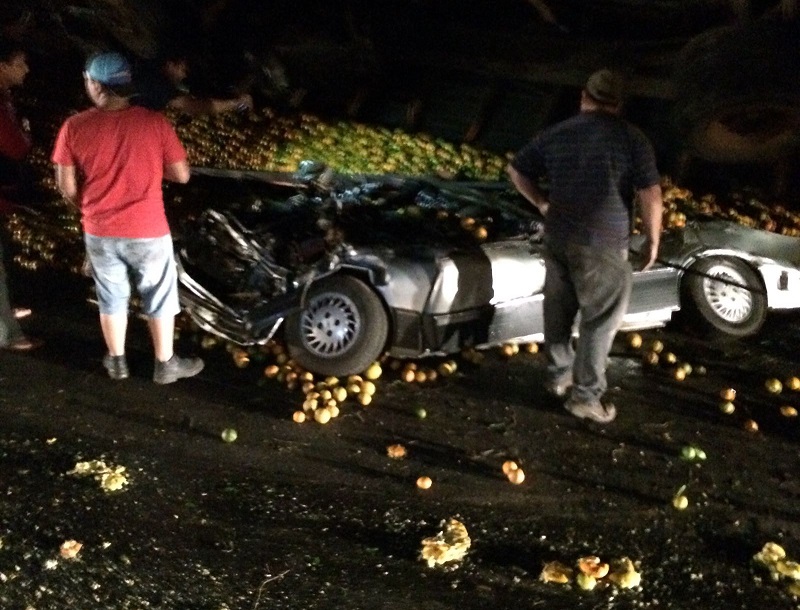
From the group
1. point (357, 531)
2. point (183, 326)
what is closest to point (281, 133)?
point (183, 326)

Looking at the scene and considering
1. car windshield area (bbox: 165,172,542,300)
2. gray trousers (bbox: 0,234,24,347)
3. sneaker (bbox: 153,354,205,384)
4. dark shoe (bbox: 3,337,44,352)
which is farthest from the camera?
dark shoe (bbox: 3,337,44,352)

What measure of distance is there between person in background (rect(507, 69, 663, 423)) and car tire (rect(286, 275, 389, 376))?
1.13 m

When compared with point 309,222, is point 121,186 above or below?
above

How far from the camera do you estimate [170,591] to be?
3.53 meters

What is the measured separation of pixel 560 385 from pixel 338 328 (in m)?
1.53

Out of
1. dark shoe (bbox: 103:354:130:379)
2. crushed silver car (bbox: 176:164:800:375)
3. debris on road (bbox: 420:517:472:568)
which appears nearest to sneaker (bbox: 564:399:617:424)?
crushed silver car (bbox: 176:164:800:375)

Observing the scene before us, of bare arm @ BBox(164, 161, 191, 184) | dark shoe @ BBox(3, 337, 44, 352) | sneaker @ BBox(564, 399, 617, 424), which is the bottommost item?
dark shoe @ BBox(3, 337, 44, 352)

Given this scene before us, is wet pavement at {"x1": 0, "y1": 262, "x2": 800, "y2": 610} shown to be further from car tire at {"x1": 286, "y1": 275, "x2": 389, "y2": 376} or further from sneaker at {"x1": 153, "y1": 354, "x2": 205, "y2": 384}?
car tire at {"x1": 286, "y1": 275, "x2": 389, "y2": 376}

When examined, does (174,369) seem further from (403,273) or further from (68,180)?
(403,273)

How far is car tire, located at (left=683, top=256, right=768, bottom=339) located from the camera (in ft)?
18.5

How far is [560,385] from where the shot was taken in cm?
503

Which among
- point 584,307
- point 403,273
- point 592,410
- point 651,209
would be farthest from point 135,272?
point 651,209

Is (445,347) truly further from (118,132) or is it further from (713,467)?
(118,132)

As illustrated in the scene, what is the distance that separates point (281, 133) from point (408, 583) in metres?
7.38
